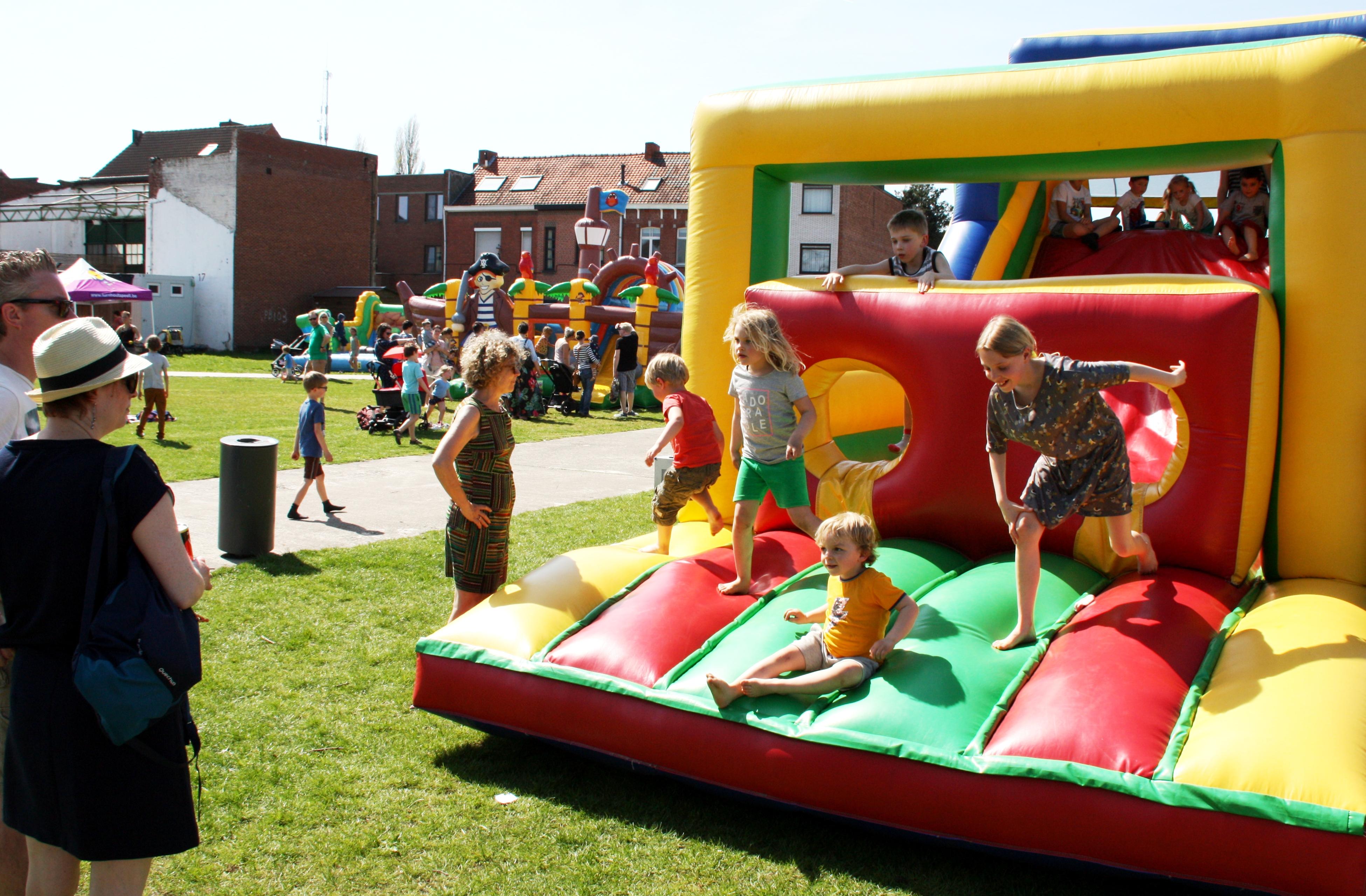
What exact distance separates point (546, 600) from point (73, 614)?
248 cm

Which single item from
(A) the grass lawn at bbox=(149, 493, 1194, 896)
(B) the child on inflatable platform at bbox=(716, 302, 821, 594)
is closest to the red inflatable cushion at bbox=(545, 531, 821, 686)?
(B) the child on inflatable platform at bbox=(716, 302, 821, 594)

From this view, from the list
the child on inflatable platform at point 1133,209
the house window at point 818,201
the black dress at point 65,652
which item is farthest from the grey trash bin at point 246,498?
the house window at point 818,201

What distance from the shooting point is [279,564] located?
7508 millimetres

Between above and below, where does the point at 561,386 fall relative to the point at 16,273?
below

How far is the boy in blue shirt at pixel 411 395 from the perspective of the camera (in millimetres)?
13875

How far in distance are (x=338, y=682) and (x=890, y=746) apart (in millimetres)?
2952

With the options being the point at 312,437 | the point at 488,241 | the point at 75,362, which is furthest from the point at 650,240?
the point at 75,362

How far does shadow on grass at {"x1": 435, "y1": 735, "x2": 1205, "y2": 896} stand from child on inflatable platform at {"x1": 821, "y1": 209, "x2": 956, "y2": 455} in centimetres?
239

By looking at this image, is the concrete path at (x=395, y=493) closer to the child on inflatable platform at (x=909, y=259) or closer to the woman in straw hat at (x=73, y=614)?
the child on inflatable platform at (x=909, y=259)

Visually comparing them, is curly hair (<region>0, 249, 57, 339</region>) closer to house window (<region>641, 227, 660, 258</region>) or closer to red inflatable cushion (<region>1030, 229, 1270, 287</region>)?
red inflatable cushion (<region>1030, 229, 1270, 287</region>)

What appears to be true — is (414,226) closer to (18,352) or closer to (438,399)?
(438,399)

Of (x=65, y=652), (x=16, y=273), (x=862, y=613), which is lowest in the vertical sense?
(x=862, y=613)

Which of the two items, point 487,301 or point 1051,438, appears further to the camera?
point 487,301

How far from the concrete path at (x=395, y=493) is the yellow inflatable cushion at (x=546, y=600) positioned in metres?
3.47
